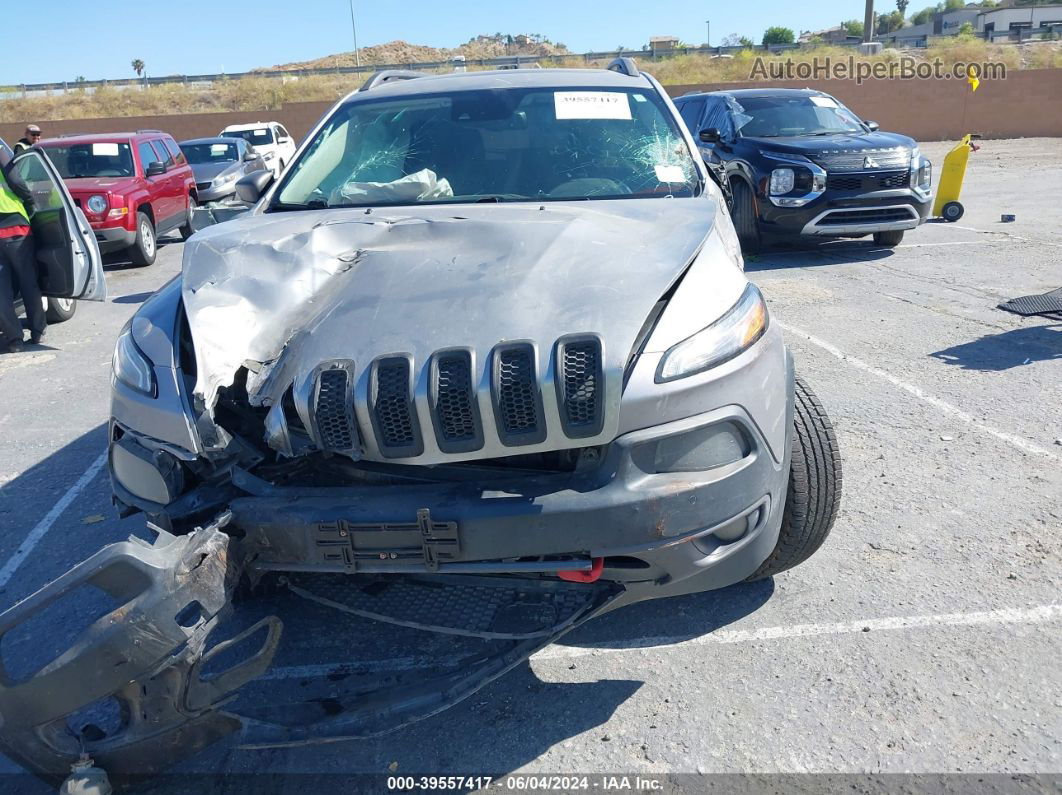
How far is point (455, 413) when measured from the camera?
2113 mm

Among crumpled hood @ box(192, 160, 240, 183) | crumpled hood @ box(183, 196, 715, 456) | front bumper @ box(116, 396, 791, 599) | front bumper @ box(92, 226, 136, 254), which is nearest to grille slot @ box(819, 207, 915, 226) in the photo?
crumpled hood @ box(183, 196, 715, 456)

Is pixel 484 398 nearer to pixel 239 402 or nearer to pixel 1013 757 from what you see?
pixel 239 402

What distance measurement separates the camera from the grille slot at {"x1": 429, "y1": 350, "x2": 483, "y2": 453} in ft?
6.88

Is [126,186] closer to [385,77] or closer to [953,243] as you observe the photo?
[385,77]

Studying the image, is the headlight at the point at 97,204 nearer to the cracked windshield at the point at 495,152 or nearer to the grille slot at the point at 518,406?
the cracked windshield at the point at 495,152

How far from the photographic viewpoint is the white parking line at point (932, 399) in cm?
416

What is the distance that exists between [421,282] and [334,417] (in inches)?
23.7

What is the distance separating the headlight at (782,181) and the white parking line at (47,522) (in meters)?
7.02

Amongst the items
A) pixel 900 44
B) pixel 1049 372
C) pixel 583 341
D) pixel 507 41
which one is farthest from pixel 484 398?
pixel 507 41

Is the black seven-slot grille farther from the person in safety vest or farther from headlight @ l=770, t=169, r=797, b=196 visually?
headlight @ l=770, t=169, r=797, b=196

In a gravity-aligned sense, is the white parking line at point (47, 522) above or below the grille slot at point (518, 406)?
below

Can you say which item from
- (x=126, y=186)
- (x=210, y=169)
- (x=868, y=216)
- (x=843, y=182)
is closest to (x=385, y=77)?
(x=843, y=182)

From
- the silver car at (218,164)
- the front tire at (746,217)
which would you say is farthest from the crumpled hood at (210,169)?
the front tire at (746,217)

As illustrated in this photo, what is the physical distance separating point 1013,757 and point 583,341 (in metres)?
1.62
